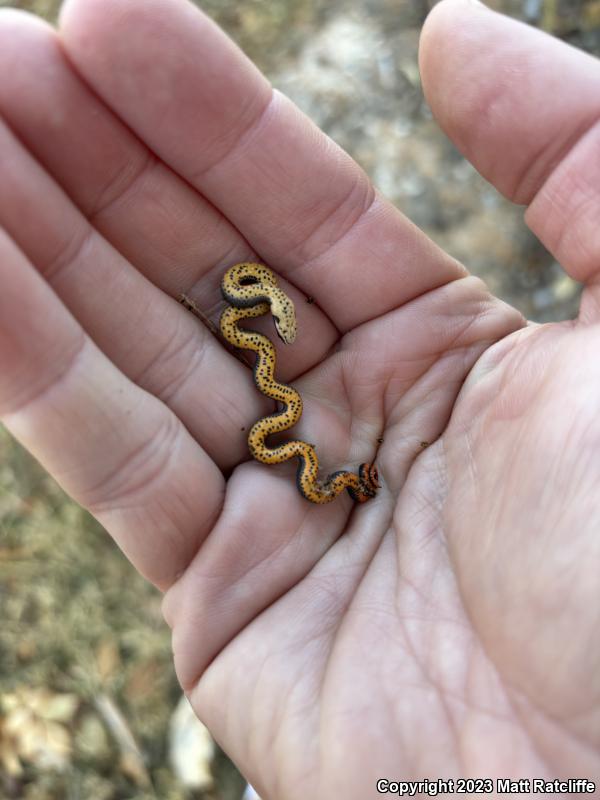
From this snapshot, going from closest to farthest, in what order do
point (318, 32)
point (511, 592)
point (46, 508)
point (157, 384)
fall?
point (511, 592) → point (157, 384) → point (46, 508) → point (318, 32)

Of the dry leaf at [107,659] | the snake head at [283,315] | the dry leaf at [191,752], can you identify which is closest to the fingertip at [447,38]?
the snake head at [283,315]

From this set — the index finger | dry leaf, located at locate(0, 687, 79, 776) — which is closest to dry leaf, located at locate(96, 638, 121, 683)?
dry leaf, located at locate(0, 687, 79, 776)

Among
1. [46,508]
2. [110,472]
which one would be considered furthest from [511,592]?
[46,508]

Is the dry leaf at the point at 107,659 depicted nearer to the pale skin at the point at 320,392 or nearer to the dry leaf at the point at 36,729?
the dry leaf at the point at 36,729

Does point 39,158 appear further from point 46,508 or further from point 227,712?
point 46,508

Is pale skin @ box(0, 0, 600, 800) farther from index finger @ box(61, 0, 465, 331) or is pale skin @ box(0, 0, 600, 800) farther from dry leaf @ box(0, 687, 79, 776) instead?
dry leaf @ box(0, 687, 79, 776)

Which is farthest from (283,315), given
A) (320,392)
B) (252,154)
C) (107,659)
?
(107,659)
